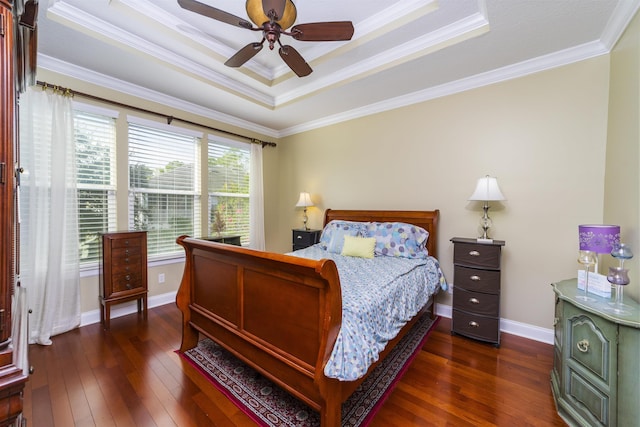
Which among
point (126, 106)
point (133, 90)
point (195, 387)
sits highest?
point (133, 90)

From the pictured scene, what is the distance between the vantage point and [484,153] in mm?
2820

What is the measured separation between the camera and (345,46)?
8.66 feet

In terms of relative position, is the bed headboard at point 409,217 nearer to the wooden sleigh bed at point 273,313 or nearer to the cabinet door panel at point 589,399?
the wooden sleigh bed at point 273,313

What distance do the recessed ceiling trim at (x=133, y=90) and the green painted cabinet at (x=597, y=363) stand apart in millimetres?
4279

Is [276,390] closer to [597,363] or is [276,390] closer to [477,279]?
[597,363]

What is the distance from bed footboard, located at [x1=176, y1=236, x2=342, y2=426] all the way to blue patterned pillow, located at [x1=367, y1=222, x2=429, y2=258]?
170cm

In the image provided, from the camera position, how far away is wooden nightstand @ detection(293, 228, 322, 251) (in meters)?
4.02

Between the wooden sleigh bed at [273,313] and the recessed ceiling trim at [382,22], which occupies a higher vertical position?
the recessed ceiling trim at [382,22]

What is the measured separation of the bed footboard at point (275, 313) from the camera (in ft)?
4.43

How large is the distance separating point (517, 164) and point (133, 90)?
14.2 feet

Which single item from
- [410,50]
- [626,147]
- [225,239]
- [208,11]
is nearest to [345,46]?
[410,50]

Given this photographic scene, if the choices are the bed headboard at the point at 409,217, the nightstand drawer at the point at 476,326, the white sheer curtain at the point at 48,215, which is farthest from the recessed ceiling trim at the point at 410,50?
the white sheer curtain at the point at 48,215

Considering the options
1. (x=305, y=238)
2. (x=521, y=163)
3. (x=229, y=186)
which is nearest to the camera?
(x=521, y=163)

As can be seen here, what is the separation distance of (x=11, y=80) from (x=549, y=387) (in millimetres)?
3170
